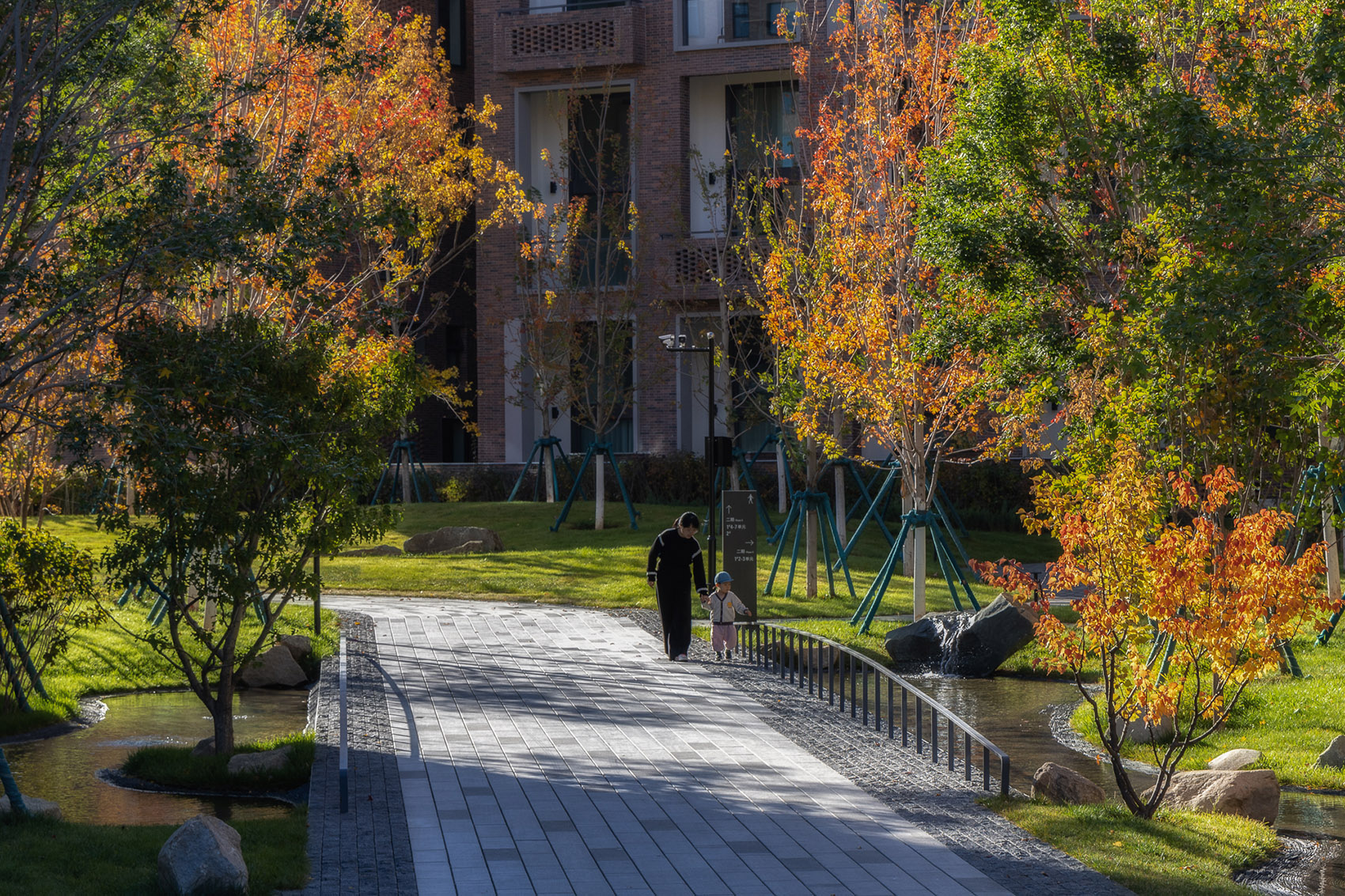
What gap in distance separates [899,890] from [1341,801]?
5.53 meters

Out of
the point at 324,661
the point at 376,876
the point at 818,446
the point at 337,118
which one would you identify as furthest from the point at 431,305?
the point at 376,876

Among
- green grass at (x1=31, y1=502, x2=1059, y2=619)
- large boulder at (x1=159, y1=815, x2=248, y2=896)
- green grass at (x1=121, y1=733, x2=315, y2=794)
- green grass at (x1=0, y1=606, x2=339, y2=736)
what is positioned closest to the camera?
large boulder at (x1=159, y1=815, x2=248, y2=896)

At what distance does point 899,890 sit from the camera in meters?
7.13

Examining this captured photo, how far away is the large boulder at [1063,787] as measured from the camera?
955 cm

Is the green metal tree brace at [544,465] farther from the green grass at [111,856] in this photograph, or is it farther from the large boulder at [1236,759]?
the green grass at [111,856]

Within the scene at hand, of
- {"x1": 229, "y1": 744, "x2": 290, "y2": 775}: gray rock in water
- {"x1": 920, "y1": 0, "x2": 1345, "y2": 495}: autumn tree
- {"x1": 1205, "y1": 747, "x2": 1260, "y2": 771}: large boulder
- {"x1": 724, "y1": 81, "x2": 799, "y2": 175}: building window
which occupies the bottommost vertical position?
{"x1": 1205, "y1": 747, "x2": 1260, "y2": 771}: large boulder

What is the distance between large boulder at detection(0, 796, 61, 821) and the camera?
30.0 ft

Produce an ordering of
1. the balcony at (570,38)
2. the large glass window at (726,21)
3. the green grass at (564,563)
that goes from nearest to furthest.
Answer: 1. the green grass at (564,563)
2. the large glass window at (726,21)
3. the balcony at (570,38)

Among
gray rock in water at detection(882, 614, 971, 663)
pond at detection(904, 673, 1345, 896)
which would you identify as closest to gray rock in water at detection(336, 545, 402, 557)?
gray rock in water at detection(882, 614, 971, 663)

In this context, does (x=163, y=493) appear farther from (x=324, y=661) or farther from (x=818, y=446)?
(x=818, y=446)

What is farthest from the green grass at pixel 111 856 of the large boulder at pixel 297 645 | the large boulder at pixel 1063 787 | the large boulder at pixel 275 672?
the large boulder at pixel 297 645

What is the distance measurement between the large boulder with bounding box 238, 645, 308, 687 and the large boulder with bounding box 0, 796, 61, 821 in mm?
6393

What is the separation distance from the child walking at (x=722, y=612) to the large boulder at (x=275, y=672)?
5.13 meters

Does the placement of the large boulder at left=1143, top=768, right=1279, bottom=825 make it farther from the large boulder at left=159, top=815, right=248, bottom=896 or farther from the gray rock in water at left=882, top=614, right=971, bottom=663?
the gray rock in water at left=882, top=614, right=971, bottom=663
